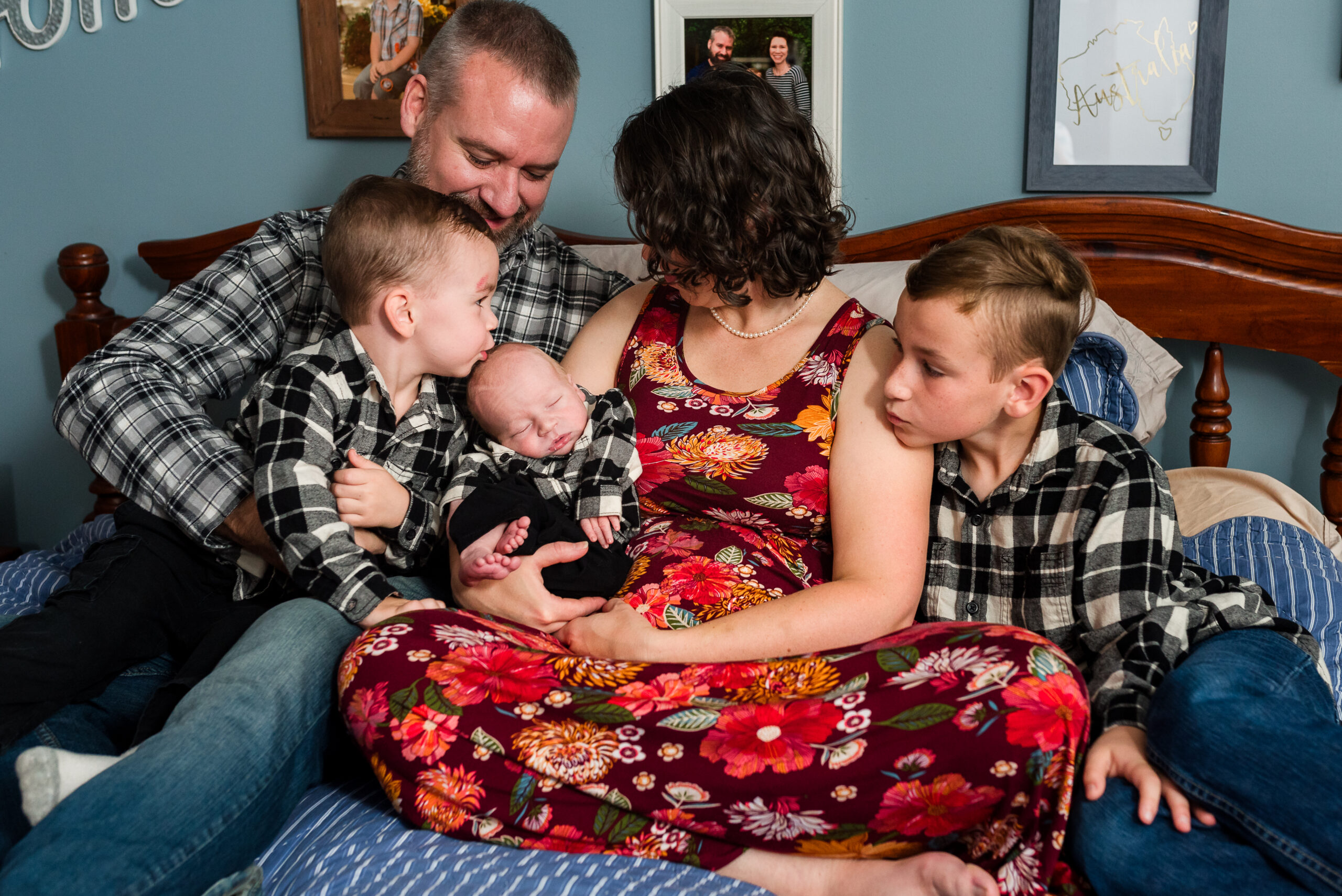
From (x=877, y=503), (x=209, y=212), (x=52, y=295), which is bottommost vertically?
(x=877, y=503)

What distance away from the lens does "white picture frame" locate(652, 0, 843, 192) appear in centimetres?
204

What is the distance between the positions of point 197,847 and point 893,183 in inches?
69.9

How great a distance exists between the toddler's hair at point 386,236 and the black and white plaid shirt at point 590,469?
0.29 m

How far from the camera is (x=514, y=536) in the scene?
133 centimetres

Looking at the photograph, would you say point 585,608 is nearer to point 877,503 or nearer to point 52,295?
point 877,503

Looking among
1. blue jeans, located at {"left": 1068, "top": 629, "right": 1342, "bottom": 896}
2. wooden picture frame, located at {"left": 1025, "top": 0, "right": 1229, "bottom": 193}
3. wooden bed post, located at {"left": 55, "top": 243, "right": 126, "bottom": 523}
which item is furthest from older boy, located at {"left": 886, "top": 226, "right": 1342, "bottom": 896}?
wooden bed post, located at {"left": 55, "top": 243, "right": 126, "bottom": 523}

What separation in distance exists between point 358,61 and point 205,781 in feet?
5.94

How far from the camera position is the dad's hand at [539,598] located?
1.34 m

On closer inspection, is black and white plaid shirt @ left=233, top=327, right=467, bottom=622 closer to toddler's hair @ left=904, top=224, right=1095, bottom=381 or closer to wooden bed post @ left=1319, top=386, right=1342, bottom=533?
toddler's hair @ left=904, top=224, right=1095, bottom=381

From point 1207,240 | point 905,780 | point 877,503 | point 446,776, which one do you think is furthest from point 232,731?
point 1207,240

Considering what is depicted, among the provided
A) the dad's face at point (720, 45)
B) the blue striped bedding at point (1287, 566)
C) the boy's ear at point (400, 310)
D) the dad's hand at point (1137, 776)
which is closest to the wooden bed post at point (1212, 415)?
the blue striped bedding at point (1287, 566)

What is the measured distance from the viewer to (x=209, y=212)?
2.45m

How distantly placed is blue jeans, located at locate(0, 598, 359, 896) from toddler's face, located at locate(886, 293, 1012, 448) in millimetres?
835

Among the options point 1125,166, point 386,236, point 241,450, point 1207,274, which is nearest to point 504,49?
point 386,236
